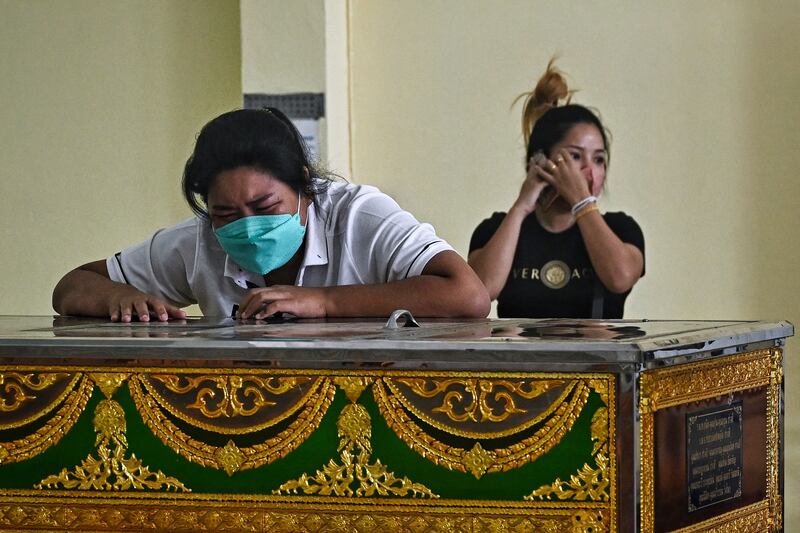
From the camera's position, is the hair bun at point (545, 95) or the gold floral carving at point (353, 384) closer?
the gold floral carving at point (353, 384)

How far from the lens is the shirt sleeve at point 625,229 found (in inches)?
135

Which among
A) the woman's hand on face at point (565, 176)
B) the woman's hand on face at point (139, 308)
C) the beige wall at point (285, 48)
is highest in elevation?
the beige wall at point (285, 48)

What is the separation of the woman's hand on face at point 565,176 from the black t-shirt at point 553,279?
0.12 m

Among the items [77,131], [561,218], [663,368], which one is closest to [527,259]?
[561,218]

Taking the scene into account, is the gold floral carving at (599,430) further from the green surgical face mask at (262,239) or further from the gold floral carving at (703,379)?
the green surgical face mask at (262,239)

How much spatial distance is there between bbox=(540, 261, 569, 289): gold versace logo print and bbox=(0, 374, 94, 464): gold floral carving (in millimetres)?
1746

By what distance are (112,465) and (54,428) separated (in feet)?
0.38

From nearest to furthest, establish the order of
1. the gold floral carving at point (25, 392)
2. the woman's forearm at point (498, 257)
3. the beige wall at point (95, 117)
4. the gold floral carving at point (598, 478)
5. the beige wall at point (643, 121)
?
the gold floral carving at point (598, 478)
the gold floral carving at point (25, 392)
the woman's forearm at point (498, 257)
the beige wall at point (643, 121)
the beige wall at point (95, 117)

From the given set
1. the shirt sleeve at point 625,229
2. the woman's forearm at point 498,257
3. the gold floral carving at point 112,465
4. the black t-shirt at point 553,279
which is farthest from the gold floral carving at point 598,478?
the shirt sleeve at point 625,229

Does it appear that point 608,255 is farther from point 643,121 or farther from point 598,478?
point 598,478

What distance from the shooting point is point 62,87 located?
4.82 meters

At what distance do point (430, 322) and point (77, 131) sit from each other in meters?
3.13

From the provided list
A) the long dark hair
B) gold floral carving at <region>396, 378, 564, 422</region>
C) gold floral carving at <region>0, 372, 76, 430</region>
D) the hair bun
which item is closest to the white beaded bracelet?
the hair bun

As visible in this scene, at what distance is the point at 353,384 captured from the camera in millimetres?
1655
